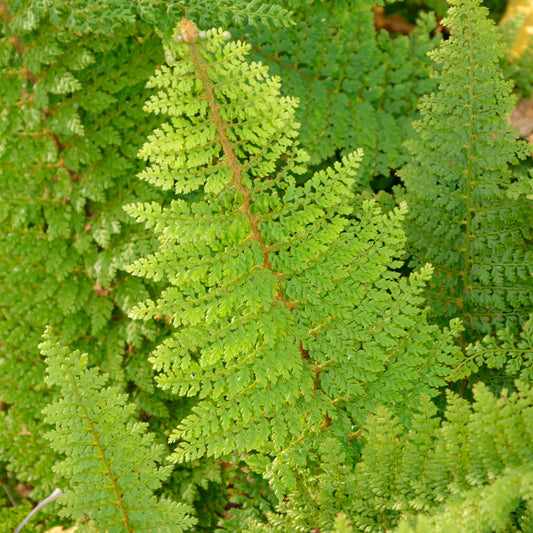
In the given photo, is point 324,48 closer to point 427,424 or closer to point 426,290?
point 426,290

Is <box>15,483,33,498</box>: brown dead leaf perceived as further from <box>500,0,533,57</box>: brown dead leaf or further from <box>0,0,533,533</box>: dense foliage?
A: <box>500,0,533,57</box>: brown dead leaf

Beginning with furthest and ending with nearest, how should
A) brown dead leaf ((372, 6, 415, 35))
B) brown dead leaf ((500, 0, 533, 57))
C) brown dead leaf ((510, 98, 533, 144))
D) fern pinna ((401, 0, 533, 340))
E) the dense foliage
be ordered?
brown dead leaf ((372, 6, 415, 35)), brown dead leaf ((500, 0, 533, 57)), brown dead leaf ((510, 98, 533, 144)), fern pinna ((401, 0, 533, 340)), the dense foliage

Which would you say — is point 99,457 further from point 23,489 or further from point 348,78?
point 348,78

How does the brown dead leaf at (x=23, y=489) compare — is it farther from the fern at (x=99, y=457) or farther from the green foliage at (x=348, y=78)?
the green foliage at (x=348, y=78)

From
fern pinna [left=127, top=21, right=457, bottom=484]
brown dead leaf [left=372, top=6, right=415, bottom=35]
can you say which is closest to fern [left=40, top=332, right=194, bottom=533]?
fern pinna [left=127, top=21, right=457, bottom=484]

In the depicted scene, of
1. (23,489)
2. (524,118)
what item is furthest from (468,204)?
(23,489)

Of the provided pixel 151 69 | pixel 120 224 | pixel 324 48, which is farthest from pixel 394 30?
pixel 120 224

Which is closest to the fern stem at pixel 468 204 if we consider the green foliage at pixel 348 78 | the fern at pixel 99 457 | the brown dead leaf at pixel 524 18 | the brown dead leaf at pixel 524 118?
the green foliage at pixel 348 78
